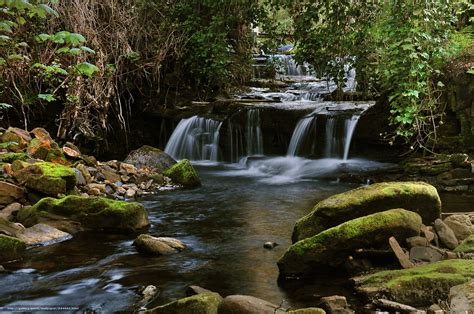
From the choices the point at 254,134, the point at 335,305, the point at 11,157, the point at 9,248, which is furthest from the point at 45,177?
the point at 254,134

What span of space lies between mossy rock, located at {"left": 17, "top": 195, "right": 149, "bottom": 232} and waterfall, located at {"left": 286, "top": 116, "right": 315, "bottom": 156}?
5.84 m

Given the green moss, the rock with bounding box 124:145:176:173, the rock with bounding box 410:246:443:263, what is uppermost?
the green moss

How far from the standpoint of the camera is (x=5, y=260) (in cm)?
497

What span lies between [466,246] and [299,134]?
6992 millimetres

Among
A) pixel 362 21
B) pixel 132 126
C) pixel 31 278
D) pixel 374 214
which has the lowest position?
pixel 31 278

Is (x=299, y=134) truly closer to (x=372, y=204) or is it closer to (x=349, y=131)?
(x=349, y=131)

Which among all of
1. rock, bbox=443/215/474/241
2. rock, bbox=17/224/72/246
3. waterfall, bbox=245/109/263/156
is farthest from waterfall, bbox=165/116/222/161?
rock, bbox=443/215/474/241

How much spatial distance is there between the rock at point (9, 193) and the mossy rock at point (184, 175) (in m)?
3.24

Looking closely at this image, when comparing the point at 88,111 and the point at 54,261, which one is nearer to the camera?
the point at 54,261

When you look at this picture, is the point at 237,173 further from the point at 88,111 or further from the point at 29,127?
the point at 29,127

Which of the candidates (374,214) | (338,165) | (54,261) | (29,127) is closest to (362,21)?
(338,165)

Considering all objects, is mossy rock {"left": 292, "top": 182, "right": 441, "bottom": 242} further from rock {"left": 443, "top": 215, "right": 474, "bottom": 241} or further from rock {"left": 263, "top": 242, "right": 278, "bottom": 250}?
rock {"left": 263, "top": 242, "right": 278, "bottom": 250}

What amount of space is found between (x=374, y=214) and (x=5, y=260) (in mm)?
3744

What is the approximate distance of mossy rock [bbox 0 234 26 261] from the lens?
4973 mm
